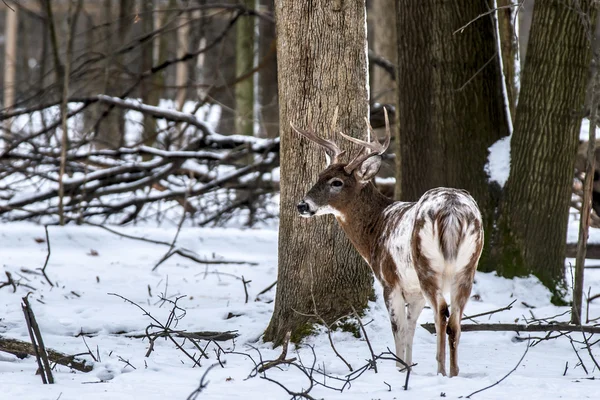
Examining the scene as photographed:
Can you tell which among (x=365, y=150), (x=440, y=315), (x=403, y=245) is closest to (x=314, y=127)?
(x=365, y=150)

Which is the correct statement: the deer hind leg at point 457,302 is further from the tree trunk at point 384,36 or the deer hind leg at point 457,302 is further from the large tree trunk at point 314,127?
the tree trunk at point 384,36

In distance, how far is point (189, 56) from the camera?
1145 cm

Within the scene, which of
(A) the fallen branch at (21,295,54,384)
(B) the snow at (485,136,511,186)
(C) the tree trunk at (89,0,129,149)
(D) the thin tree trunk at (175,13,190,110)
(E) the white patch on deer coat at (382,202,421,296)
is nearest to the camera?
(A) the fallen branch at (21,295,54,384)

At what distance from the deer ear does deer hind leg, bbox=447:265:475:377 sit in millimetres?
1172

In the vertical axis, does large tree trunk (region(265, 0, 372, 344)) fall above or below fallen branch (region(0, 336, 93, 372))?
above

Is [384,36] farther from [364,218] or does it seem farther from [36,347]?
[36,347]

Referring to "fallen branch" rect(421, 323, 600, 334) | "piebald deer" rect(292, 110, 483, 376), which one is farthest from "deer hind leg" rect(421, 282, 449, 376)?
"fallen branch" rect(421, 323, 600, 334)

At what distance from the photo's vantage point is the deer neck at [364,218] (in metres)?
5.52

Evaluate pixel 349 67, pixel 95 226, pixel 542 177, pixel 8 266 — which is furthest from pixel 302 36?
pixel 95 226

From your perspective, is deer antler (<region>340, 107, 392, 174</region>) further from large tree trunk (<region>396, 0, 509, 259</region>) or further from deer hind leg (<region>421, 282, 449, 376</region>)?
large tree trunk (<region>396, 0, 509, 259</region>)

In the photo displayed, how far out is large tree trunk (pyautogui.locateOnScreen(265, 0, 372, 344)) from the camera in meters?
5.75

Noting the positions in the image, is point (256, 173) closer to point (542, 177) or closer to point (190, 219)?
point (190, 219)

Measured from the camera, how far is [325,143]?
5.60 m

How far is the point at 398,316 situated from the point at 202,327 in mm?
1909
